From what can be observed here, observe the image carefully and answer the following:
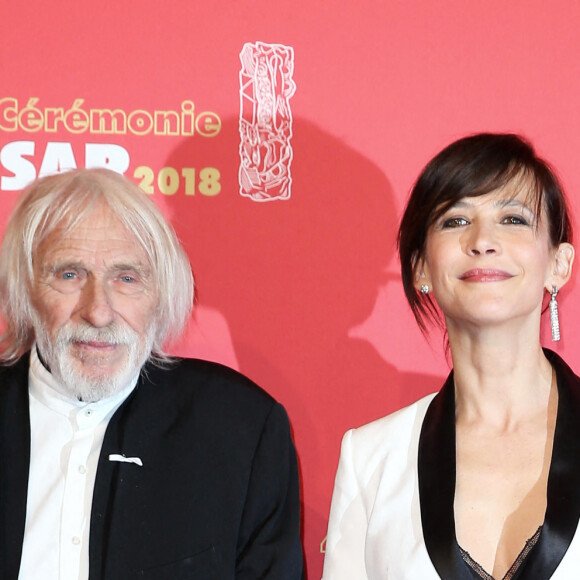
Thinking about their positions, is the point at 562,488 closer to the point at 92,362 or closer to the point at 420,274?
the point at 420,274

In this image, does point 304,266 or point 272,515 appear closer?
point 272,515

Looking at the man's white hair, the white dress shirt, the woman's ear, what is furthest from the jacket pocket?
the woman's ear

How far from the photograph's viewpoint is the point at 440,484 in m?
1.77

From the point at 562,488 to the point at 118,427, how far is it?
866 millimetres

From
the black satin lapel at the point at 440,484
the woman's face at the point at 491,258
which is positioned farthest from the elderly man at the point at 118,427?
the woman's face at the point at 491,258

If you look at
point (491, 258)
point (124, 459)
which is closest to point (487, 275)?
point (491, 258)

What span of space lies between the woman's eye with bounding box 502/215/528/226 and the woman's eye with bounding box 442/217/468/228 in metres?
0.07

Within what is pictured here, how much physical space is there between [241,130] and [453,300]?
71cm

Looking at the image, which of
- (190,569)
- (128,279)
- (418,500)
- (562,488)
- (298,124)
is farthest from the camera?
(298,124)

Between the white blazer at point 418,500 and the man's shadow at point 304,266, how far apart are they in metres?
0.32

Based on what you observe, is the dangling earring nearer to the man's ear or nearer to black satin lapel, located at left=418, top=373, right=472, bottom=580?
the man's ear

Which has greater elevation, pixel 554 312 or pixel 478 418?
pixel 554 312

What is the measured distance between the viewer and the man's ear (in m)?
1.85

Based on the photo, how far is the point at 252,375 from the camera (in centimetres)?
226
